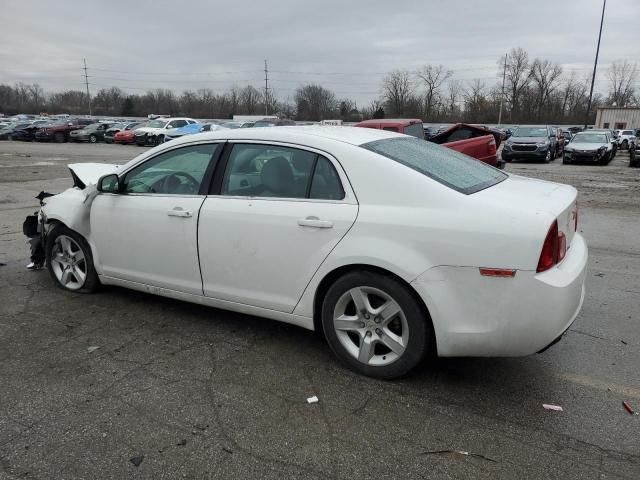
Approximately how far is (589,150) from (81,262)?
22.3 metres

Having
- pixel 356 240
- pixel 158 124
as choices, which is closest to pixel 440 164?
pixel 356 240

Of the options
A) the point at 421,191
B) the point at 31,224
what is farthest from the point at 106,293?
the point at 421,191

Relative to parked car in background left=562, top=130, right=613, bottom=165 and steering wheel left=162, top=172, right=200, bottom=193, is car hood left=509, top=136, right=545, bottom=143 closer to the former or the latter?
parked car in background left=562, top=130, right=613, bottom=165

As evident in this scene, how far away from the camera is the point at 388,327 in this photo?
10.5 feet

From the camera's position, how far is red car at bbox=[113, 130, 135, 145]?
33656 millimetres

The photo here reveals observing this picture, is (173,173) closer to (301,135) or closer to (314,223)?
(301,135)

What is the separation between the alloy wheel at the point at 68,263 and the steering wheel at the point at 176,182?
1.21m

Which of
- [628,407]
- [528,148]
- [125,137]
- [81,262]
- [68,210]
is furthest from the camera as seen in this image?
[125,137]

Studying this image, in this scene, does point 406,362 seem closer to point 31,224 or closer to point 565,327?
point 565,327

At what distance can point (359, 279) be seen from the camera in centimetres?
314

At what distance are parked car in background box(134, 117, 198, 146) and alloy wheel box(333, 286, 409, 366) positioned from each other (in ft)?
100

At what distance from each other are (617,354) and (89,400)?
3.54 meters

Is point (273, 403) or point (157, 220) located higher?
point (157, 220)

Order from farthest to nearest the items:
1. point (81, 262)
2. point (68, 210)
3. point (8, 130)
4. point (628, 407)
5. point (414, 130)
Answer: point (8, 130) → point (414, 130) → point (81, 262) → point (68, 210) → point (628, 407)
